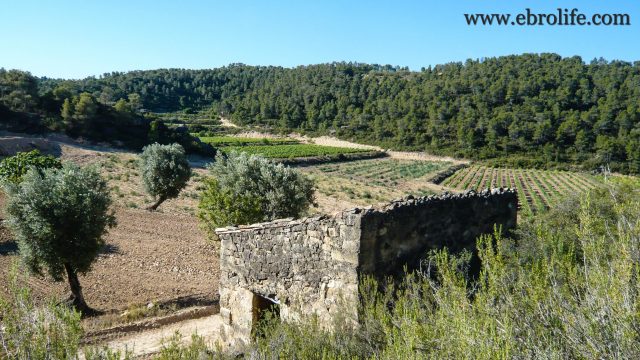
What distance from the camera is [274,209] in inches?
715

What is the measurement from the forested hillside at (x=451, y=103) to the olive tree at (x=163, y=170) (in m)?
57.0

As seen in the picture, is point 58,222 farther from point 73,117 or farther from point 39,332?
point 73,117

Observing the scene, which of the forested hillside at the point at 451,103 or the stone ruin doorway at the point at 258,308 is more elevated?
the forested hillside at the point at 451,103

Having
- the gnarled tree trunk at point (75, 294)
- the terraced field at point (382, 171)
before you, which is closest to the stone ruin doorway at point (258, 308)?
the gnarled tree trunk at point (75, 294)

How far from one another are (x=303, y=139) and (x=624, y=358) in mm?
107845

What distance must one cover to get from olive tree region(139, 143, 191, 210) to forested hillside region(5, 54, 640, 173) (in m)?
57.0

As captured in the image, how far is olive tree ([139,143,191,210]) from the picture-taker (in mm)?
26580

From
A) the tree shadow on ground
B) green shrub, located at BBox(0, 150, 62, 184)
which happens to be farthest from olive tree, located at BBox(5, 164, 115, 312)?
green shrub, located at BBox(0, 150, 62, 184)

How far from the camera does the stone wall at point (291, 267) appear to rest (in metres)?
6.92

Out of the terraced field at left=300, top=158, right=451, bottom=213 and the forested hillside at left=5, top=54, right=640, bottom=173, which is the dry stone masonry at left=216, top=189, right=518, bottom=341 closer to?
the terraced field at left=300, top=158, right=451, bottom=213

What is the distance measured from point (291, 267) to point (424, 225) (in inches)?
100

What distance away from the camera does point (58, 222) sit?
45.7 ft

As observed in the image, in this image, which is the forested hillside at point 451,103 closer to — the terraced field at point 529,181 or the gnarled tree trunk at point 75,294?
the terraced field at point 529,181

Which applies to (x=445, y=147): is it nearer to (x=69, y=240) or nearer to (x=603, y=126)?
(x=603, y=126)
